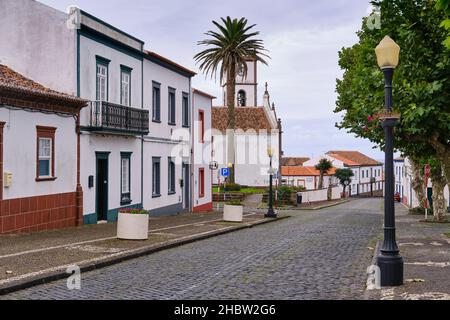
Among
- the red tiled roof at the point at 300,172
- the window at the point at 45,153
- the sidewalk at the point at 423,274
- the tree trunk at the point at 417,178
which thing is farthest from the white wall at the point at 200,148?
the red tiled roof at the point at 300,172

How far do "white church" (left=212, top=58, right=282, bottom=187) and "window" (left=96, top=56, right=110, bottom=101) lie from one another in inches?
1718

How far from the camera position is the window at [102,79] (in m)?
20.9

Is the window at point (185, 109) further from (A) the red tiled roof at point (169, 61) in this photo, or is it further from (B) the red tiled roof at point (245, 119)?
(B) the red tiled roof at point (245, 119)

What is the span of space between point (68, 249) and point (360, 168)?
98894 millimetres

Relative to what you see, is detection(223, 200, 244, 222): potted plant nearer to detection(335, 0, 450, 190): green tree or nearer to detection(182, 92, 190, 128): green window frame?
detection(335, 0, 450, 190): green tree

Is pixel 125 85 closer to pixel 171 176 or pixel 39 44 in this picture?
pixel 39 44

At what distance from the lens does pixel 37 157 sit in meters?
17.1

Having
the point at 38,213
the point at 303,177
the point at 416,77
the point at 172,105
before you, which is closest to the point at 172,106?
the point at 172,105

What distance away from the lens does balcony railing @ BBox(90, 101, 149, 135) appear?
792 inches

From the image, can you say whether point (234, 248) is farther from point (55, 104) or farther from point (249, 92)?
point (249, 92)

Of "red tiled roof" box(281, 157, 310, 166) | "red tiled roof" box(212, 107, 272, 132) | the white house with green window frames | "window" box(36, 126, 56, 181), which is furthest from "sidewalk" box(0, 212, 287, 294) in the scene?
"red tiled roof" box(281, 157, 310, 166)

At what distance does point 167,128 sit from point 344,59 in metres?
12.4

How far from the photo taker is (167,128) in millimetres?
28094
